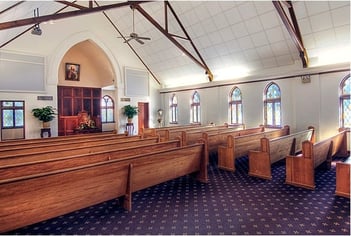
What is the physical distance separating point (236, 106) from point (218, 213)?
6755mm

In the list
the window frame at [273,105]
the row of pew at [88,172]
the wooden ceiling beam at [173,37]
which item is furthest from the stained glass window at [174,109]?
the row of pew at [88,172]

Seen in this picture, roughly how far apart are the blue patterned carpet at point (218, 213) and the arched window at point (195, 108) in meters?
6.83

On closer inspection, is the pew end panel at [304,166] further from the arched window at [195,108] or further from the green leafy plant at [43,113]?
the green leafy plant at [43,113]

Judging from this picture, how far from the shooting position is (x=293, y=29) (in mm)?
5961

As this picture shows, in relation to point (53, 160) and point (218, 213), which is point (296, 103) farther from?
point (53, 160)

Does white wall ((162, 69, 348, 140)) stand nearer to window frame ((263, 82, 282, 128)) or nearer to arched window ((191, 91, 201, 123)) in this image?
window frame ((263, 82, 282, 128))

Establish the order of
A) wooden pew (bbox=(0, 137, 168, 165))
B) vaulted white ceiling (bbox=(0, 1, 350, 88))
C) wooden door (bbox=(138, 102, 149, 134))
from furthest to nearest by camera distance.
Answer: wooden door (bbox=(138, 102, 149, 134)) → vaulted white ceiling (bbox=(0, 1, 350, 88)) → wooden pew (bbox=(0, 137, 168, 165))

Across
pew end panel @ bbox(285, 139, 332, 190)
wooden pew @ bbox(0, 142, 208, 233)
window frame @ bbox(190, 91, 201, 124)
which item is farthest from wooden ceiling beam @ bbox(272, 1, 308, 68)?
window frame @ bbox(190, 91, 201, 124)

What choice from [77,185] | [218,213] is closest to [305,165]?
[218,213]

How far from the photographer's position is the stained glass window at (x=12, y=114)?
7.79 metres

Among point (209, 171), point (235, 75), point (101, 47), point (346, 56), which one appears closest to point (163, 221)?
point (209, 171)

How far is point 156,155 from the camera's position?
3.41m

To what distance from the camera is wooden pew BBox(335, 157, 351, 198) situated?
334 centimetres

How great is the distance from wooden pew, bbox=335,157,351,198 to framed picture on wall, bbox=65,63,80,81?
1097cm
